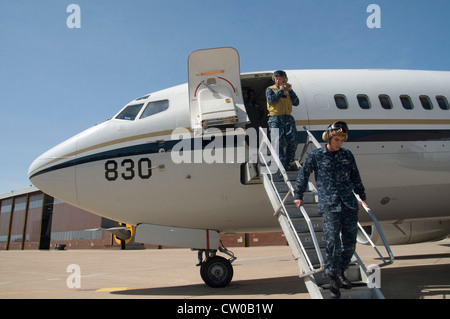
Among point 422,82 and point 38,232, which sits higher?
point 38,232

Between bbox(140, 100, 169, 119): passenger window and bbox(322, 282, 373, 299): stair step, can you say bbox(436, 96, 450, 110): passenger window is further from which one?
bbox(140, 100, 169, 119): passenger window

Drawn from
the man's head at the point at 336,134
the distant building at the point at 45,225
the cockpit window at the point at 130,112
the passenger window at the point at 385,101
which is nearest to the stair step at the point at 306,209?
the man's head at the point at 336,134

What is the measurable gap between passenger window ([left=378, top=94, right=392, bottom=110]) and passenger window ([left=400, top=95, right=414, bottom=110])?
0.33 meters

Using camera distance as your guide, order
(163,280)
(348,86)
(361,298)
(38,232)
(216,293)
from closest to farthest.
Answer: (361,298) < (216,293) < (348,86) < (163,280) < (38,232)

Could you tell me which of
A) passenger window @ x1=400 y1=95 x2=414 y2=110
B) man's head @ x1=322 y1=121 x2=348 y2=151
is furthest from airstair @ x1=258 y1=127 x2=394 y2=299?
passenger window @ x1=400 y1=95 x2=414 y2=110

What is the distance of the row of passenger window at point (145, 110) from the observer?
8016mm

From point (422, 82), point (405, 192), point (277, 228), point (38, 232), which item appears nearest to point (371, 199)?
point (405, 192)

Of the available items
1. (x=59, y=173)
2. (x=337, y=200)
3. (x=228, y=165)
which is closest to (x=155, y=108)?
(x=228, y=165)

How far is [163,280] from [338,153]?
24.6 ft

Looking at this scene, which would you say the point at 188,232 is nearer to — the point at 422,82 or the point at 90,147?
the point at 90,147

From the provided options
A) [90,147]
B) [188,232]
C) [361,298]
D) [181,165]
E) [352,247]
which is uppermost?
[90,147]

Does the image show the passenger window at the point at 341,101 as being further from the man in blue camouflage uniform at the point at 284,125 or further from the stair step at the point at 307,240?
the stair step at the point at 307,240

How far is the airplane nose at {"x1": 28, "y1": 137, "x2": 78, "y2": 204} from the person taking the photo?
7566 millimetres

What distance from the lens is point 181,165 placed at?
740cm
